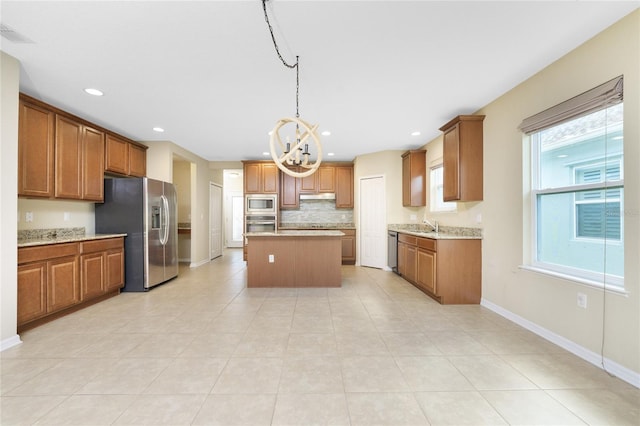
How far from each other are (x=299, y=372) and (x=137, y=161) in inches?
182

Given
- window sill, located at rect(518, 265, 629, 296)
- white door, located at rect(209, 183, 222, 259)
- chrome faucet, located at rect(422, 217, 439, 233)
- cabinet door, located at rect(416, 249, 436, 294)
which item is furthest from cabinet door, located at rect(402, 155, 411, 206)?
white door, located at rect(209, 183, 222, 259)

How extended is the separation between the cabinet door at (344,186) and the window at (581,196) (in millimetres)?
4087

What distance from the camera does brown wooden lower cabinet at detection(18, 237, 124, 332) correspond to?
104 inches

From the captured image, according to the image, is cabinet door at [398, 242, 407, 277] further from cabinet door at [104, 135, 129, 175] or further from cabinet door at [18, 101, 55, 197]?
cabinet door at [18, 101, 55, 197]

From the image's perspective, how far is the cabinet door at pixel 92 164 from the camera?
12.0ft

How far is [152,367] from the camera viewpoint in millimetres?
2021

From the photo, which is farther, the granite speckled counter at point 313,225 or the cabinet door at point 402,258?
the granite speckled counter at point 313,225

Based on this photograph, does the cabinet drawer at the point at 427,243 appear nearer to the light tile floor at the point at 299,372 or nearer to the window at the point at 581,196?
the light tile floor at the point at 299,372

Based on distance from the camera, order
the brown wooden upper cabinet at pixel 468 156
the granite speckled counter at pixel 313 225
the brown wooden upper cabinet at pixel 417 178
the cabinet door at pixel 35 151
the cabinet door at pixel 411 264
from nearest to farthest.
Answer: the cabinet door at pixel 35 151 < the brown wooden upper cabinet at pixel 468 156 < the cabinet door at pixel 411 264 < the brown wooden upper cabinet at pixel 417 178 < the granite speckled counter at pixel 313 225

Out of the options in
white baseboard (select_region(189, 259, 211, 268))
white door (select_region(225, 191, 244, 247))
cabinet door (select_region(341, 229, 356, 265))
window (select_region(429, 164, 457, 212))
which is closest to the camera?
window (select_region(429, 164, 457, 212))

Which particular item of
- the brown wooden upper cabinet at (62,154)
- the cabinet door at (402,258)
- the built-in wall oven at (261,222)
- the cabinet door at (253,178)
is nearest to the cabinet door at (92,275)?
the brown wooden upper cabinet at (62,154)

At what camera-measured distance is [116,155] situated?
13.8ft

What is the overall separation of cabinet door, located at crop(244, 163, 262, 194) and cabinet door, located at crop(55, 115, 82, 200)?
323cm

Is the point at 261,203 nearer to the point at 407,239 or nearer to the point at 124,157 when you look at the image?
the point at 124,157
